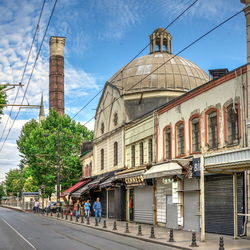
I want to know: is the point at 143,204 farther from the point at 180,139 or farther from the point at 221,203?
the point at 221,203

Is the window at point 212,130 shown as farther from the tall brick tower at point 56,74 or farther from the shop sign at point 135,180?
the tall brick tower at point 56,74

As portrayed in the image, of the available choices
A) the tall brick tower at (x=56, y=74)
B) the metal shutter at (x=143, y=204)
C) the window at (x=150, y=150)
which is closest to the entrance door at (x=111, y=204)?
the metal shutter at (x=143, y=204)

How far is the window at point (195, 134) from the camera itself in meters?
23.2

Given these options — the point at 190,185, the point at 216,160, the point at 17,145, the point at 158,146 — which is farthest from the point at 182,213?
the point at 17,145

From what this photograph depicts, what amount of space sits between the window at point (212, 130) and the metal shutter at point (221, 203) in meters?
1.52

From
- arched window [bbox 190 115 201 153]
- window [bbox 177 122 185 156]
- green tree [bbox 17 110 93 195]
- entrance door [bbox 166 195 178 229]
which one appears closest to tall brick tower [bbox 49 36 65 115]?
green tree [bbox 17 110 93 195]

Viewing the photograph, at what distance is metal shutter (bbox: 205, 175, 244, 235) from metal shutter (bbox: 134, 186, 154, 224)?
23.8ft

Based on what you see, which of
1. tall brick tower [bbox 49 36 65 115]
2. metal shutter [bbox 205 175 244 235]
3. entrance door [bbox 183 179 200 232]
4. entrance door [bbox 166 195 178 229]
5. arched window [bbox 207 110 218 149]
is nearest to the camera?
metal shutter [bbox 205 175 244 235]

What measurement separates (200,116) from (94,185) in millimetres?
17419

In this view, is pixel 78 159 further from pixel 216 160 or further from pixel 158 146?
pixel 216 160

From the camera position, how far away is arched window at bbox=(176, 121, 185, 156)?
2503 cm

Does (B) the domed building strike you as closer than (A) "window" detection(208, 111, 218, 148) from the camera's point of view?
No

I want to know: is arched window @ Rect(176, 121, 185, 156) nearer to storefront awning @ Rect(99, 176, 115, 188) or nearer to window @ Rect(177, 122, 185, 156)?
window @ Rect(177, 122, 185, 156)

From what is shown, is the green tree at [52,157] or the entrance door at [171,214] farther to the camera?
the green tree at [52,157]
